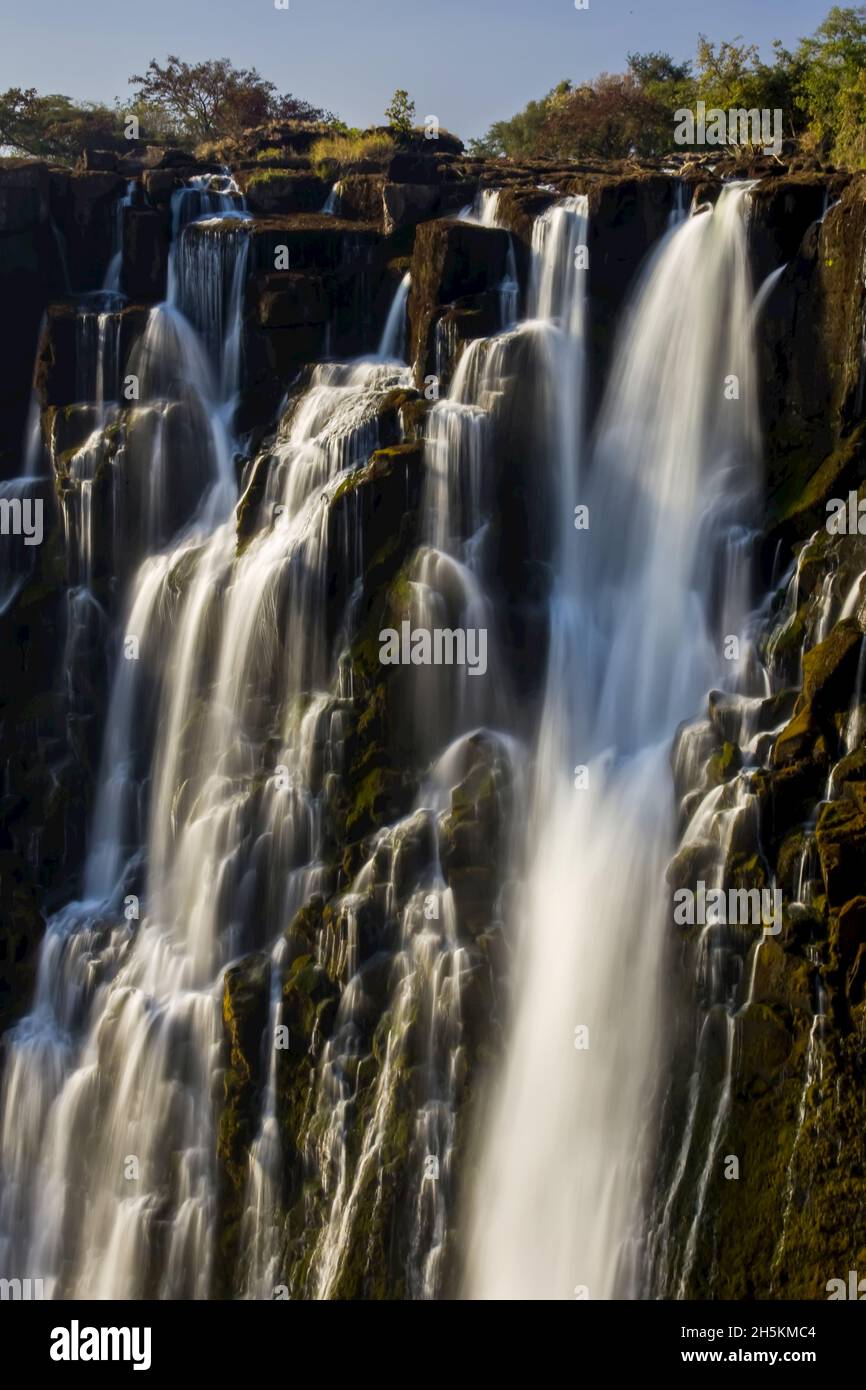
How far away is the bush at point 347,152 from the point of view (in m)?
Result: 35.2

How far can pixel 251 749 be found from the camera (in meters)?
25.6

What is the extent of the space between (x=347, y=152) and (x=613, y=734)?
18.4 metres

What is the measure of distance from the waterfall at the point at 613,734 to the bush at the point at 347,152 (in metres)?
8.42

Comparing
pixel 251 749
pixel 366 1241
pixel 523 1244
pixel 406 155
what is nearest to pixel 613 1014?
pixel 523 1244

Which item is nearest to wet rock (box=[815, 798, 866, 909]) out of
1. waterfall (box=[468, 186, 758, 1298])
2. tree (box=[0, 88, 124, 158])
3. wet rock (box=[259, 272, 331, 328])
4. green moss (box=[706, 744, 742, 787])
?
green moss (box=[706, 744, 742, 787])

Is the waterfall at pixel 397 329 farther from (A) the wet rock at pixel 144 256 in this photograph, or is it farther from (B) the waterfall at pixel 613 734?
(A) the wet rock at pixel 144 256

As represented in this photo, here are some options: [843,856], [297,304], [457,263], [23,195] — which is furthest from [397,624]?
[23,195]

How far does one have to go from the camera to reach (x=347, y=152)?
118 feet

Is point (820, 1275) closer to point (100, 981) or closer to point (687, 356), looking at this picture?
point (100, 981)

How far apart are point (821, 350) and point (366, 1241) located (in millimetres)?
14893

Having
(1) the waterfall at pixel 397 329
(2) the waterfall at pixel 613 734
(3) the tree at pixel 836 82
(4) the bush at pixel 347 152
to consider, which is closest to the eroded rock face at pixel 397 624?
(1) the waterfall at pixel 397 329

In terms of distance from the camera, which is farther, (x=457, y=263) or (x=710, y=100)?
(x=710, y=100)

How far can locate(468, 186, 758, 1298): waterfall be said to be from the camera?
67.1 ft

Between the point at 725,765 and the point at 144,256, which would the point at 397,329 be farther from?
the point at 725,765
